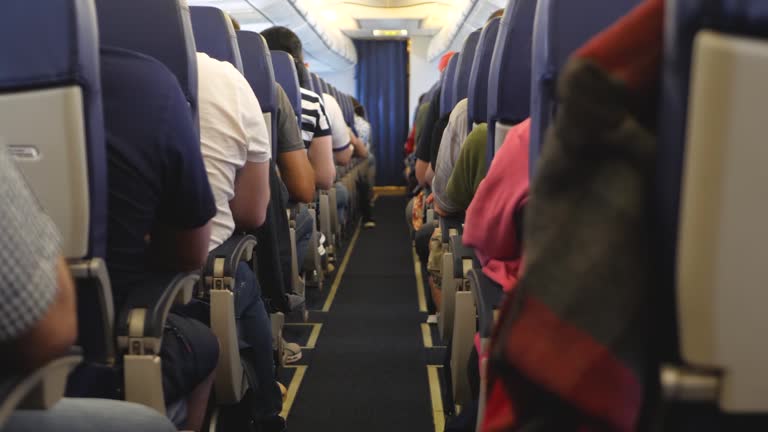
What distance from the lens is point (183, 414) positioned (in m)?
1.63

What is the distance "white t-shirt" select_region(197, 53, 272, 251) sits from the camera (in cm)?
197

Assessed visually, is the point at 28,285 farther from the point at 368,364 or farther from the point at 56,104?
the point at 368,364

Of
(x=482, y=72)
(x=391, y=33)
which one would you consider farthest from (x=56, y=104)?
(x=391, y=33)

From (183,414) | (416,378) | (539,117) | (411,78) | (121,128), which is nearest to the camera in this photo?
(539,117)

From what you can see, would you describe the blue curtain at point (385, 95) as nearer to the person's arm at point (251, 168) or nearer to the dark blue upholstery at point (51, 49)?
the person's arm at point (251, 168)

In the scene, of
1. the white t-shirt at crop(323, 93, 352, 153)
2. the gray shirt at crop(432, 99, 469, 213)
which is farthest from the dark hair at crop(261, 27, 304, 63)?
the white t-shirt at crop(323, 93, 352, 153)

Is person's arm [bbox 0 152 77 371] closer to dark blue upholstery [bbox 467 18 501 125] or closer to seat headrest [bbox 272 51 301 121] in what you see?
dark blue upholstery [bbox 467 18 501 125]

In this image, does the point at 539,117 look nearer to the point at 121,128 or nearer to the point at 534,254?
the point at 534,254

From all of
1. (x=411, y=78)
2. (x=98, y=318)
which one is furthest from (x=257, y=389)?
(x=411, y=78)

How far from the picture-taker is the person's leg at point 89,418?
106 centimetres

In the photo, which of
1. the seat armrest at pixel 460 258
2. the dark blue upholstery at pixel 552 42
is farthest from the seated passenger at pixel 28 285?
the seat armrest at pixel 460 258

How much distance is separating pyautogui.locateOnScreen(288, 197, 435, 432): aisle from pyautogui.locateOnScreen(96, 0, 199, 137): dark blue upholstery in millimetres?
1461

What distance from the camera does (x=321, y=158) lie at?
14.2 ft

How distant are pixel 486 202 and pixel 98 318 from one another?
0.83m
